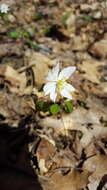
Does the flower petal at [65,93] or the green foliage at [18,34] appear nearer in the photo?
the flower petal at [65,93]

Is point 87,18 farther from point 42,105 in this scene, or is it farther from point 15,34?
point 42,105

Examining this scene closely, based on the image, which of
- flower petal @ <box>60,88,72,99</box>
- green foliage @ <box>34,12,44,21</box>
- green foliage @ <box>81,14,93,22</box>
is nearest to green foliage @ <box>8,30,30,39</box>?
green foliage @ <box>34,12,44,21</box>

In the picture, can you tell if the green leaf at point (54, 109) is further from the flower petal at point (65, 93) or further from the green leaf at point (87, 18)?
the green leaf at point (87, 18)

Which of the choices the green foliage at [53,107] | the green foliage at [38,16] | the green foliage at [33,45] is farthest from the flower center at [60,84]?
the green foliage at [38,16]

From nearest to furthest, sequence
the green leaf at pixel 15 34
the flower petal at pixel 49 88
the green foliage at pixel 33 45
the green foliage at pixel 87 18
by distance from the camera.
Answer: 1. the flower petal at pixel 49 88
2. the green foliage at pixel 33 45
3. the green leaf at pixel 15 34
4. the green foliage at pixel 87 18

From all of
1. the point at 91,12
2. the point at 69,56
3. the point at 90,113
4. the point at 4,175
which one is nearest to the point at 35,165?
the point at 4,175
